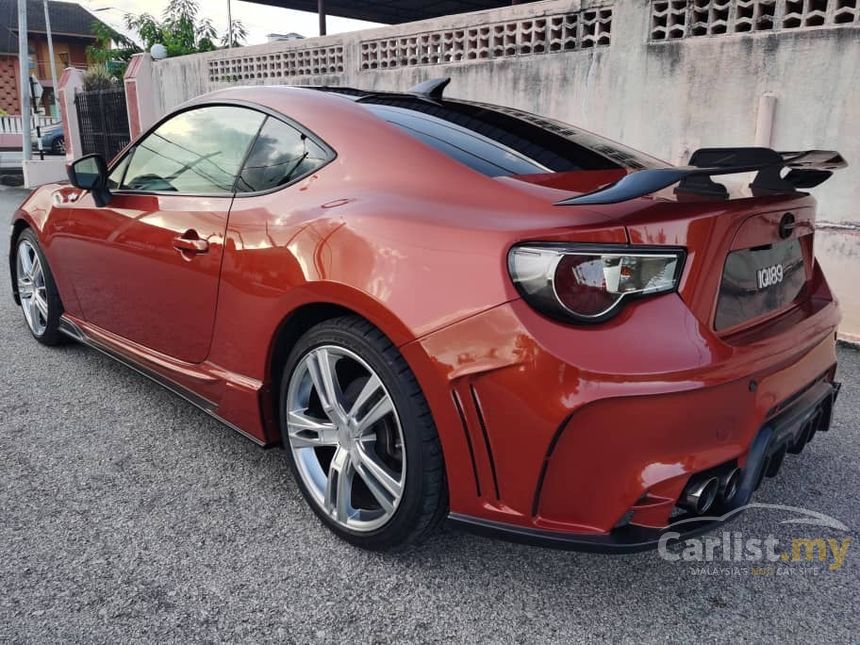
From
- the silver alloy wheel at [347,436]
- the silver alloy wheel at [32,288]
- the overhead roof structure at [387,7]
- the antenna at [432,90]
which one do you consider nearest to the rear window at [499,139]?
the antenna at [432,90]

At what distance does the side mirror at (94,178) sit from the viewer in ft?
10.8

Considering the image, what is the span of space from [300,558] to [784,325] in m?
1.66

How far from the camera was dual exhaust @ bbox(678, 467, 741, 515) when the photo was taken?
68.0 inches

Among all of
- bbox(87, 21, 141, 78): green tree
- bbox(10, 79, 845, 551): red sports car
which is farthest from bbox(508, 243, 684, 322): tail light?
bbox(87, 21, 141, 78): green tree

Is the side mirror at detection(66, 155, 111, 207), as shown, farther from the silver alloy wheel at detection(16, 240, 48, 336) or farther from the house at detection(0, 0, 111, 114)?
the house at detection(0, 0, 111, 114)

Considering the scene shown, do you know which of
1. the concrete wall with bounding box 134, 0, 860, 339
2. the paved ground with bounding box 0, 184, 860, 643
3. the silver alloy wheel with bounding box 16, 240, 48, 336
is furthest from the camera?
the concrete wall with bounding box 134, 0, 860, 339

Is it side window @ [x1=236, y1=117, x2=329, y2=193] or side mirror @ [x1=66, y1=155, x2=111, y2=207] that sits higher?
side window @ [x1=236, y1=117, x2=329, y2=193]

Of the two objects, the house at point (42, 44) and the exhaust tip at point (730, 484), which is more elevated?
the house at point (42, 44)

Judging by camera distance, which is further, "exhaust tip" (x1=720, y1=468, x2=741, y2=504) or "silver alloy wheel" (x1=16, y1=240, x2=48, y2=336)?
"silver alloy wheel" (x1=16, y1=240, x2=48, y2=336)

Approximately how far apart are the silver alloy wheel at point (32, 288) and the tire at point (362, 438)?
252 cm

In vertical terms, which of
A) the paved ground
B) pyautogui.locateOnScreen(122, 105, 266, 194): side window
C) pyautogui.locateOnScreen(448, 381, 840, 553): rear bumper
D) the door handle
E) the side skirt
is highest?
pyautogui.locateOnScreen(122, 105, 266, 194): side window

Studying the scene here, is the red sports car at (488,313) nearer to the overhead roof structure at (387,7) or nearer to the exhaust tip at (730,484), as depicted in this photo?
the exhaust tip at (730,484)

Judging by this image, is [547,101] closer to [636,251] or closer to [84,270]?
[84,270]

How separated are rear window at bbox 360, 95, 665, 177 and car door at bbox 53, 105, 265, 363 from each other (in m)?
0.63
